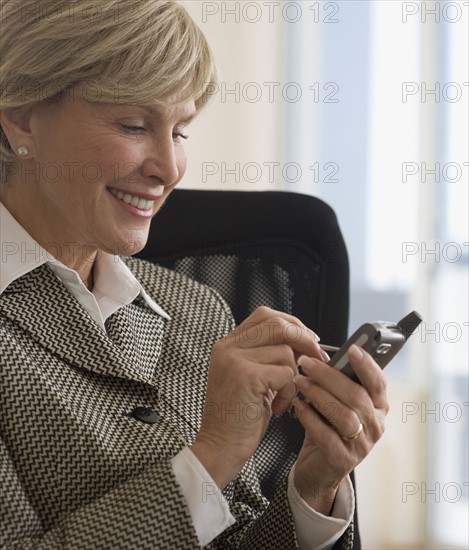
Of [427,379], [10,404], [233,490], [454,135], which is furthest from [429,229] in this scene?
[10,404]

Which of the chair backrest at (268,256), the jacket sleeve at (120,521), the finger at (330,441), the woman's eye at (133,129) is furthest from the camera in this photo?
the chair backrest at (268,256)

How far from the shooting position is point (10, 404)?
1095 mm

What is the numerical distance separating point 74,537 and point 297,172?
2.12 m

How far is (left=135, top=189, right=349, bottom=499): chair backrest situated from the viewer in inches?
55.6

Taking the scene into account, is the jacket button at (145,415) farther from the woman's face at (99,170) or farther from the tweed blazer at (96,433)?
the woman's face at (99,170)

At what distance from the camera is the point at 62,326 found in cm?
120

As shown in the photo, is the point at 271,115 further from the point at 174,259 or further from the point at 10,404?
the point at 10,404

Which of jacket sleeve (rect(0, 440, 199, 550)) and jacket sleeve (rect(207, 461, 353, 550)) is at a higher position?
jacket sleeve (rect(0, 440, 199, 550))

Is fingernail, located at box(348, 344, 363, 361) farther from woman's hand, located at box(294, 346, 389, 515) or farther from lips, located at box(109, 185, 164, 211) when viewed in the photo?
lips, located at box(109, 185, 164, 211)

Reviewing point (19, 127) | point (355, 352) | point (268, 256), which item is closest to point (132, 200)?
point (19, 127)

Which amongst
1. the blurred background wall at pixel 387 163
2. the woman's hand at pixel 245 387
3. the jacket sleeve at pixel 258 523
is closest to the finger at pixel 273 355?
the woman's hand at pixel 245 387

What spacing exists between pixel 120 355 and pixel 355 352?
339mm

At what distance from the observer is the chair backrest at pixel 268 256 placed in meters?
1.41

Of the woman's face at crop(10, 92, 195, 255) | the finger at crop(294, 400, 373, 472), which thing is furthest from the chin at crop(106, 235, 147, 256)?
the finger at crop(294, 400, 373, 472)
